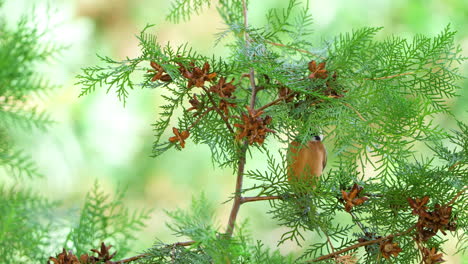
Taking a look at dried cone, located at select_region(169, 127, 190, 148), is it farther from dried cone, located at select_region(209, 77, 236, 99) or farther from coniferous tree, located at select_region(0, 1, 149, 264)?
coniferous tree, located at select_region(0, 1, 149, 264)

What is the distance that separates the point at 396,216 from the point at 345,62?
13 cm

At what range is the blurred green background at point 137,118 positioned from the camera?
1.46 m

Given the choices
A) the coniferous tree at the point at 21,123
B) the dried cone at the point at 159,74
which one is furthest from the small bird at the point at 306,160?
the coniferous tree at the point at 21,123

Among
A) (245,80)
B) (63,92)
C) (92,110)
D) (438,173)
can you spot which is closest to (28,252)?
(245,80)

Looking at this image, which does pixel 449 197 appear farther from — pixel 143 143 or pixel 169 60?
pixel 143 143

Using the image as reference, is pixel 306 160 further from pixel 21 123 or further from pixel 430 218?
pixel 21 123

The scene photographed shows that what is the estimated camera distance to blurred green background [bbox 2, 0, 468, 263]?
4.80ft

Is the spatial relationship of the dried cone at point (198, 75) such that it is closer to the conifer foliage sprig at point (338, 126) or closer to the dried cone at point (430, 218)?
the conifer foliage sprig at point (338, 126)

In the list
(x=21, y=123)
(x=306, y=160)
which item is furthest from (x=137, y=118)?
(x=306, y=160)

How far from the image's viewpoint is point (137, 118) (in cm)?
166

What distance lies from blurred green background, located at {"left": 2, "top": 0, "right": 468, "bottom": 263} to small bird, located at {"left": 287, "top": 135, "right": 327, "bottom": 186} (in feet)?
2.87

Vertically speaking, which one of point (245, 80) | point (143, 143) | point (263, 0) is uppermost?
point (263, 0)

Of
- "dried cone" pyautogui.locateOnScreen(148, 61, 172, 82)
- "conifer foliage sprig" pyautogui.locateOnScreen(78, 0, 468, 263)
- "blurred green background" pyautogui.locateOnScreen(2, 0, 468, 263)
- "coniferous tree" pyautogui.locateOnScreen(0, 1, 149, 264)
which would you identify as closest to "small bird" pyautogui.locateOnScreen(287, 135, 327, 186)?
"conifer foliage sprig" pyautogui.locateOnScreen(78, 0, 468, 263)

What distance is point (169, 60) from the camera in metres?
0.44
